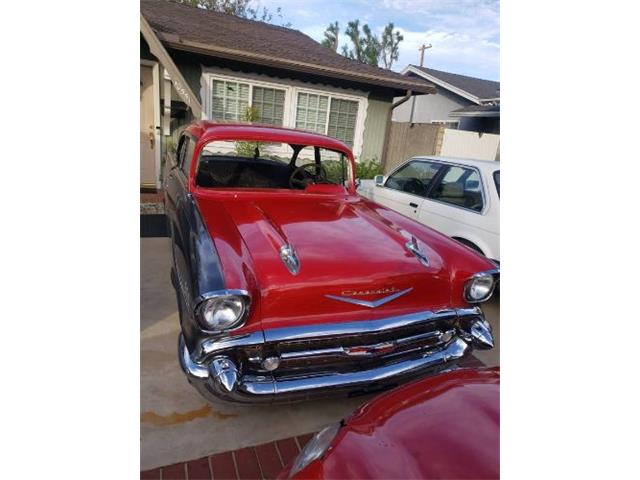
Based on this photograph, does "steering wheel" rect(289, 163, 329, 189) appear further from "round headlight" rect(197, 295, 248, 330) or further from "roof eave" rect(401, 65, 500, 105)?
"roof eave" rect(401, 65, 500, 105)

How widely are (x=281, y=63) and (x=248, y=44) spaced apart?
1001mm

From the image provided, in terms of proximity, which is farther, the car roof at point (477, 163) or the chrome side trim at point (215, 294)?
the car roof at point (477, 163)

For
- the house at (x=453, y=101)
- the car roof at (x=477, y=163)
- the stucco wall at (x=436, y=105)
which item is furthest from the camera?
the stucco wall at (x=436, y=105)

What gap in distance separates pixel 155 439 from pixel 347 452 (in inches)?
50.9

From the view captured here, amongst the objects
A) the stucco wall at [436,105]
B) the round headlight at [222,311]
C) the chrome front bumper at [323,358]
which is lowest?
the chrome front bumper at [323,358]

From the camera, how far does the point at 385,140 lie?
10070 mm

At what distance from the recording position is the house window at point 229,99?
7.88 meters

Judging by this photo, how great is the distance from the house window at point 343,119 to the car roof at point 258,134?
5666 mm

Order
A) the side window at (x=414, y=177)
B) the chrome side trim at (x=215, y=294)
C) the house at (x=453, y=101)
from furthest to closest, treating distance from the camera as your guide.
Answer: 1. the house at (x=453, y=101)
2. the side window at (x=414, y=177)
3. the chrome side trim at (x=215, y=294)

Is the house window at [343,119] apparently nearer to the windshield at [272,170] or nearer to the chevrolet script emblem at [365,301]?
the windshield at [272,170]

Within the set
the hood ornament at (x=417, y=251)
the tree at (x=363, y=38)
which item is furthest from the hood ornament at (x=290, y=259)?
the tree at (x=363, y=38)

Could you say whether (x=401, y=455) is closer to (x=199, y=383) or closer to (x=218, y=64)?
(x=199, y=383)
